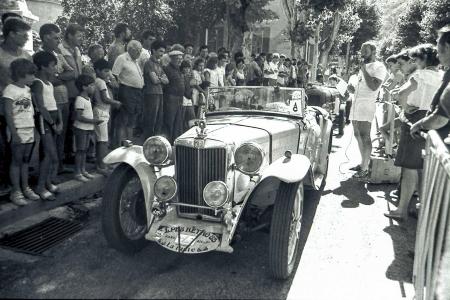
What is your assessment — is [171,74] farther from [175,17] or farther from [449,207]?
[175,17]

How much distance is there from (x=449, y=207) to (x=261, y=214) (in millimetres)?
1694

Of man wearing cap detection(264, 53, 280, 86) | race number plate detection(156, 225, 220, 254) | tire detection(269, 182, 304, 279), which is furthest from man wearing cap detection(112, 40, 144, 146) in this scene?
man wearing cap detection(264, 53, 280, 86)

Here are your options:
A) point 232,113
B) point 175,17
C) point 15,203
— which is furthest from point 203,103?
point 175,17

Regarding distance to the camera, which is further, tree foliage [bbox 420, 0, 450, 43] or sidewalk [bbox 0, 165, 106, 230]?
tree foliage [bbox 420, 0, 450, 43]

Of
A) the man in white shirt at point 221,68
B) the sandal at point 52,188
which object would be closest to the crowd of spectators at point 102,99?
the sandal at point 52,188

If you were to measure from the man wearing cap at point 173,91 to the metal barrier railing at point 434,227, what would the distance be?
4532mm

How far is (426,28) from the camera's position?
25.9m

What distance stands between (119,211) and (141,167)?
44 cm

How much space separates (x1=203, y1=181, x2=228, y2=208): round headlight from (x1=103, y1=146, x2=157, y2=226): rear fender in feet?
1.93

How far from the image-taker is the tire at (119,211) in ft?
11.3

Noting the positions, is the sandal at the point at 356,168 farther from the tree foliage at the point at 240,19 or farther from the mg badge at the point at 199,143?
the tree foliage at the point at 240,19

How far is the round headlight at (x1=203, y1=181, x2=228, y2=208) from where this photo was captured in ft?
10.8

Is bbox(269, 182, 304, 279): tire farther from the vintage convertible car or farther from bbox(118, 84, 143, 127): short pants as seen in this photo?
bbox(118, 84, 143, 127): short pants

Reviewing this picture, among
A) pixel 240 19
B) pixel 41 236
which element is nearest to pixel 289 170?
pixel 41 236
